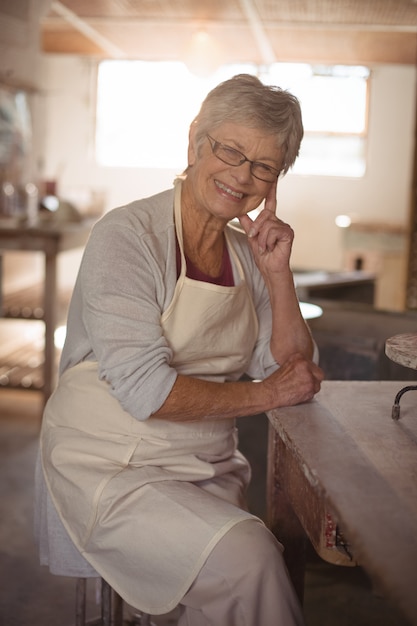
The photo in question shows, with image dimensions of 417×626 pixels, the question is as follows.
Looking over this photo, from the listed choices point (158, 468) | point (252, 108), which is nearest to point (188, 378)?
point (158, 468)

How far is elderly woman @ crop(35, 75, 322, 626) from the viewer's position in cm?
156

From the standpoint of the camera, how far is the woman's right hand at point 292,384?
178 cm

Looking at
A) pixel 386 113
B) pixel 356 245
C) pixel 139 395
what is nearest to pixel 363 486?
pixel 139 395

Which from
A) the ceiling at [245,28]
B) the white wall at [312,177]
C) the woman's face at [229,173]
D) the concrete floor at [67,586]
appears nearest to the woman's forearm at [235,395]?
the woman's face at [229,173]

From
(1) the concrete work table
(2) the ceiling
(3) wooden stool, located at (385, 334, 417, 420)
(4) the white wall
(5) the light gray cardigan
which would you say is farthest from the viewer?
(4) the white wall

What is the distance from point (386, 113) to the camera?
8484 mm

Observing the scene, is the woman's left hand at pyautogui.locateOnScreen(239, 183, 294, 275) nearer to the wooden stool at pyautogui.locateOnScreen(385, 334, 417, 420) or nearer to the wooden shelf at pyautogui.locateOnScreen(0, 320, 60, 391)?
the wooden stool at pyautogui.locateOnScreen(385, 334, 417, 420)

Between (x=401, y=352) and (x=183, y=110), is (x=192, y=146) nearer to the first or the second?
(x=401, y=352)

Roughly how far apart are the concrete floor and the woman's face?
1327 mm

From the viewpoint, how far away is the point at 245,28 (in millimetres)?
6113

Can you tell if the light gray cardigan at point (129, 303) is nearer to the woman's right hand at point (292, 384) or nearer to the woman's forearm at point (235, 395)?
the woman's forearm at point (235, 395)

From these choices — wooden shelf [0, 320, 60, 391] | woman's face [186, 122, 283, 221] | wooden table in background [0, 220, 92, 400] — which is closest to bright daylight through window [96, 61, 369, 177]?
wooden shelf [0, 320, 60, 391]

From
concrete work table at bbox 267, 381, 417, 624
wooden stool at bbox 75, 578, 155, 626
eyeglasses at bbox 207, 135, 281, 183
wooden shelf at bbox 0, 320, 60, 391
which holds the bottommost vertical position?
wooden shelf at bbox 0, 320, 60, 391

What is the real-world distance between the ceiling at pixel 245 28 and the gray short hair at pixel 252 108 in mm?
3238
